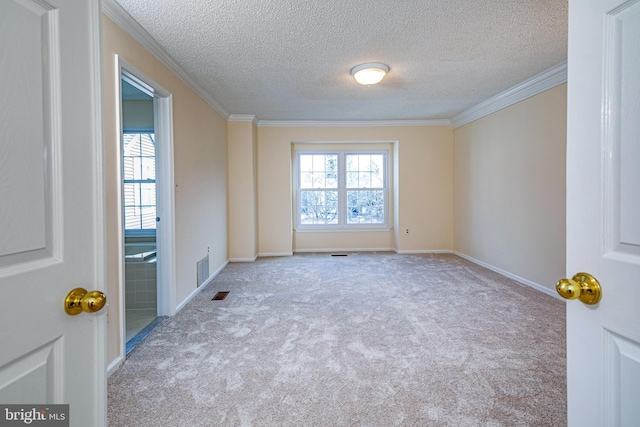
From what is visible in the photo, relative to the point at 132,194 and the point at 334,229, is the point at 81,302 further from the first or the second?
the point at 334,229

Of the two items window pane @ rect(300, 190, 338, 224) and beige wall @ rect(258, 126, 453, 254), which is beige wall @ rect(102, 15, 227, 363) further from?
window pane @ rect(300, 190, 338, 224)

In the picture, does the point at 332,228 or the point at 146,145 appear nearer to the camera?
the point at 146,145

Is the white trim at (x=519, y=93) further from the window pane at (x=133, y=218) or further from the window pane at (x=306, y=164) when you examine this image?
the window pane at (x=133, y=218)

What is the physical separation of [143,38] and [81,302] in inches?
104

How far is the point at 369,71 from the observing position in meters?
3.32

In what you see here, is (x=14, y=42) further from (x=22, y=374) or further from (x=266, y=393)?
(x=266, y=393)

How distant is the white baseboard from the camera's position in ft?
6.72

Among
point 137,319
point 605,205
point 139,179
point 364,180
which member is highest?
point 364,180

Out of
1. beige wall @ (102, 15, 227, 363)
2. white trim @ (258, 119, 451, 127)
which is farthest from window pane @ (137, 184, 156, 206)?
white trim @ (258, 119, 451, 127)

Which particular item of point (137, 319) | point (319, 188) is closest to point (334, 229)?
point (319, 188)

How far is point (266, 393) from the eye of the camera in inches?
73.1

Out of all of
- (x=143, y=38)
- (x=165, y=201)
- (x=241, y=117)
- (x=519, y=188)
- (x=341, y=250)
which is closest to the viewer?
(x=143, y=38)

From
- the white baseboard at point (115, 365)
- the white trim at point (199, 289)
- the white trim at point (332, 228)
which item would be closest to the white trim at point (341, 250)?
the white trim at point (332, 228)

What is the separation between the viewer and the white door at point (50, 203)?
62 cm
